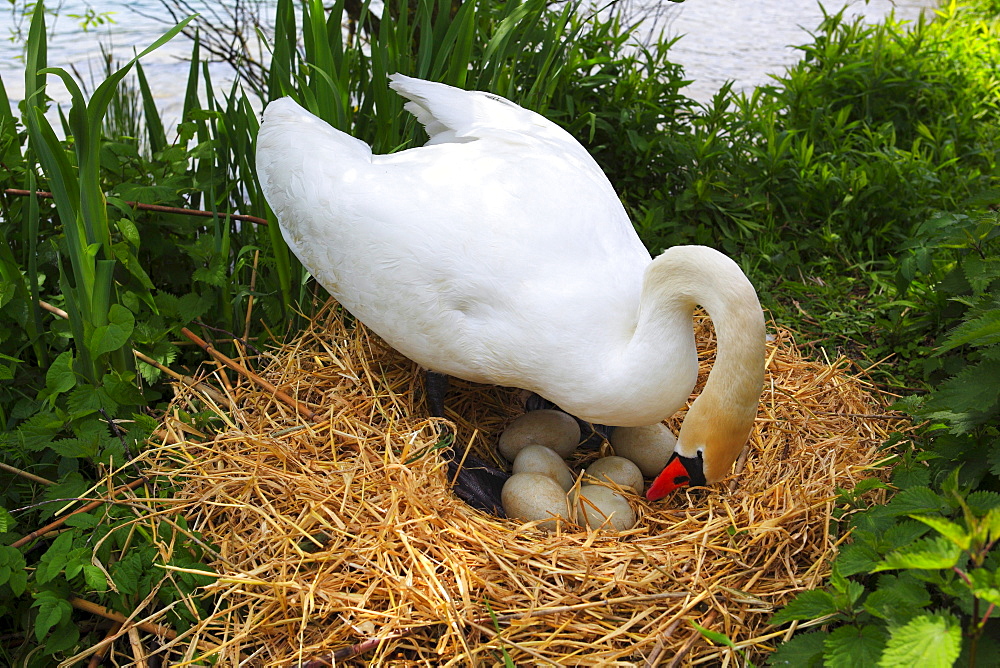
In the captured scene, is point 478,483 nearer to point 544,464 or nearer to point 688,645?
point 544,464

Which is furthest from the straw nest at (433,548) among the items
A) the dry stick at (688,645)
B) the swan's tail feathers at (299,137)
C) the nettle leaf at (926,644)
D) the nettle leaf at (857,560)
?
the swan's tail feathers at (299,137)

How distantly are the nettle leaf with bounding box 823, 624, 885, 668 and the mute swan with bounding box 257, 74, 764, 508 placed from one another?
2.17 feet

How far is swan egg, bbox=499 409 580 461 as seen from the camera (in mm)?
2615

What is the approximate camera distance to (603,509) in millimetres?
2291

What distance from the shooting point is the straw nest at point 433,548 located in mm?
1901

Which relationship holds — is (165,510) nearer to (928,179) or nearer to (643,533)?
(643,533)

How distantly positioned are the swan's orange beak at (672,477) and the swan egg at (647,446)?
0.84ft

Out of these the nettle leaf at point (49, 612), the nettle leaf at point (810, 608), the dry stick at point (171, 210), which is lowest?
the nettle leaf at point (49, 612)

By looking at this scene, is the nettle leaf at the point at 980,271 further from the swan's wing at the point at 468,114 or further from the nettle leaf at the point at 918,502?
the swan's wing at the point at 468,114

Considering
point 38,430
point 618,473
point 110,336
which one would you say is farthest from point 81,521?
point 618,473

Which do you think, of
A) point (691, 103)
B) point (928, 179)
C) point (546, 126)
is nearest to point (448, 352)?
point (546, 126)

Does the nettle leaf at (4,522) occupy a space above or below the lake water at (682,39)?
below

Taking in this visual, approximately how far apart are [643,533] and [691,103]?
2267mm

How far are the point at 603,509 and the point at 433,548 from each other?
0.51m
